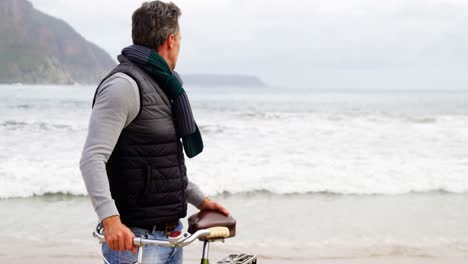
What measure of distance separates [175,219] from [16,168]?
8.91 metres

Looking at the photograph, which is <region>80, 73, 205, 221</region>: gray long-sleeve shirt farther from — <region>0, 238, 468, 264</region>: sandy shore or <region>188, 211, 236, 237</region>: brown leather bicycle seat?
<region>0, 238, 468, 264</region>: sandy shore

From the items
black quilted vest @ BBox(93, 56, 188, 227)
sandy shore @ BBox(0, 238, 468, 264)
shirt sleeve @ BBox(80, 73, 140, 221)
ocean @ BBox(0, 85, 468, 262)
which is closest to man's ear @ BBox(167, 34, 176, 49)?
black quilted vest @ BBox(93, 56, 188, 227)

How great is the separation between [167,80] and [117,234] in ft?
1.82

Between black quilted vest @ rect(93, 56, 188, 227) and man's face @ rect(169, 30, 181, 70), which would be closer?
black quilted vest @ rect(93, 56, 188, 227)

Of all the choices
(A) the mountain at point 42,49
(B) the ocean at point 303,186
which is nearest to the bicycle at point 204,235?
A: (B) the ocean at point 303,186

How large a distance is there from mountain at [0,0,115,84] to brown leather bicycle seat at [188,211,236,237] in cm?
13228

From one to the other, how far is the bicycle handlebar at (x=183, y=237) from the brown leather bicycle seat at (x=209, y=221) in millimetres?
33

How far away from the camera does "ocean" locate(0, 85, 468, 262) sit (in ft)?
21.3

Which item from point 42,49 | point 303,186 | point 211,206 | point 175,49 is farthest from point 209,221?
point 42,49

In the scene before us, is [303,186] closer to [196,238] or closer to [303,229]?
[303,229]

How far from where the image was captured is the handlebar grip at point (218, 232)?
2.06 metres

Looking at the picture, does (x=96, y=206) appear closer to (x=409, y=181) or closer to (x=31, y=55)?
(x=409, y=181)

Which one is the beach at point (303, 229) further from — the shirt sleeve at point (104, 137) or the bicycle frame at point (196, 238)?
the shirt sleeve at point (104, 137)

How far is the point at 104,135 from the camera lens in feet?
6.58
